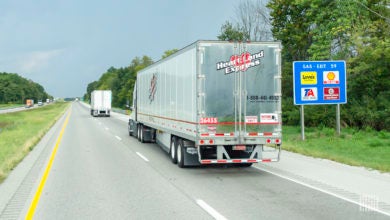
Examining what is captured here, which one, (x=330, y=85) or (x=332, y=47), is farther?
(x=332, y=47)

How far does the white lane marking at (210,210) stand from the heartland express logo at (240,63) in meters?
4.26

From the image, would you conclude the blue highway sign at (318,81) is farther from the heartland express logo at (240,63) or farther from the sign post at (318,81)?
the heartland express logo at (240,63)

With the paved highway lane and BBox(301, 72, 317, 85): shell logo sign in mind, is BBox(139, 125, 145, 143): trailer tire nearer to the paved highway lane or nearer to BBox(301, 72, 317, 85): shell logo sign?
the paved highway lane

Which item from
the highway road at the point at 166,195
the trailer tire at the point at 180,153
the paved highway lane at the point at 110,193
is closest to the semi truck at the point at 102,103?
the paved highway lane at the point at 110,193

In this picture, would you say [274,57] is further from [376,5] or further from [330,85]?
[376,5]

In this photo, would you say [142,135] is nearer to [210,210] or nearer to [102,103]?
[210,210]

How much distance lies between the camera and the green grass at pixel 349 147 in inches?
566

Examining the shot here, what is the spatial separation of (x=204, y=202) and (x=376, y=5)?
25.9 m

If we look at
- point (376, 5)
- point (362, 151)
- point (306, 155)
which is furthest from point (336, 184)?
point (376, 5)

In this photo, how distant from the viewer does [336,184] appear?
10.3m

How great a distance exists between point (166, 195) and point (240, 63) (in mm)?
4344

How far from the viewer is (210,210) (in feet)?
25.4

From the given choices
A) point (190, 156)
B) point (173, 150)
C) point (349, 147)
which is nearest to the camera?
point (190, 156)

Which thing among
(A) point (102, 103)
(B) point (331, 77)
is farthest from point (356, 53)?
(A) point (102, 103)
